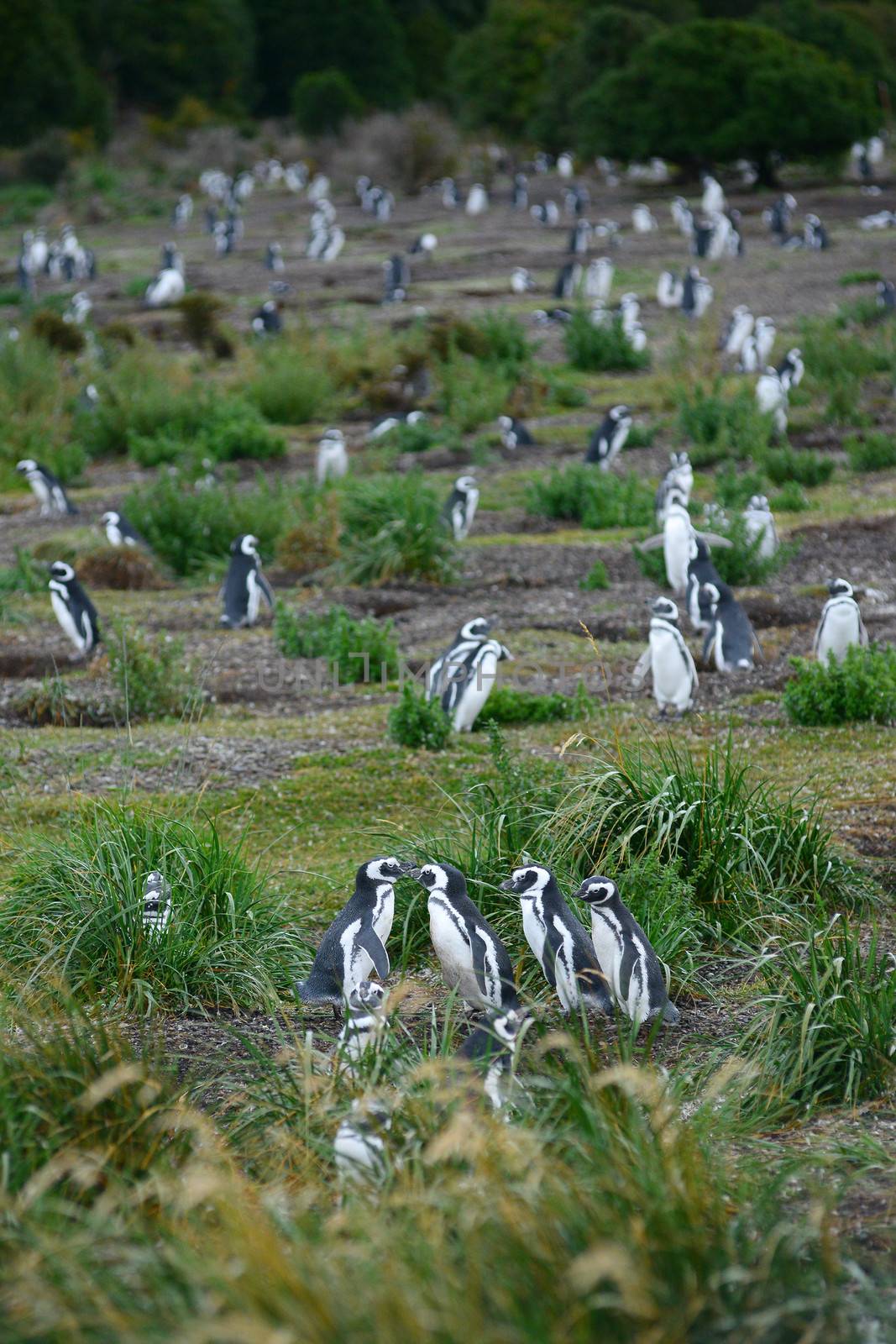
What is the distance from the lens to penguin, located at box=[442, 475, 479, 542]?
11.7m

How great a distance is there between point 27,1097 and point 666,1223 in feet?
5.12

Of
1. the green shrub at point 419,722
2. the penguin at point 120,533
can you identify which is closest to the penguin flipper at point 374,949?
the green shrub at point 419,722

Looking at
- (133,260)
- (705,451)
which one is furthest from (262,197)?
(705,451)

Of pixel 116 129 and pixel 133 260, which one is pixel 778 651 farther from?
pixel 116 129

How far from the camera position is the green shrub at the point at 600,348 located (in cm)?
1898

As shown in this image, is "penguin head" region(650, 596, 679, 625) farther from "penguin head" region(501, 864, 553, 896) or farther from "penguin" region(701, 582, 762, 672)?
"penguin head" region(501, 864, 553, 896)

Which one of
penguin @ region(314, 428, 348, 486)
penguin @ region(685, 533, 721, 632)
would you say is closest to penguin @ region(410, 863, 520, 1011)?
penguin @ region(685, 533, 721, 632)

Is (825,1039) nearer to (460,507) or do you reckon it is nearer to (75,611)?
(75,611)

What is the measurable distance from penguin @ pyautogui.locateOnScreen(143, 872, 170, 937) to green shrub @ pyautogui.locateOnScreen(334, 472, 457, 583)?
242 inches

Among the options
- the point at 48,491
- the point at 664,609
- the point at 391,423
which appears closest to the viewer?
the point at 664,609

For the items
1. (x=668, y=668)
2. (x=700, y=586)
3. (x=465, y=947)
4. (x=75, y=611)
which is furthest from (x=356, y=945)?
(x=75, y=611)

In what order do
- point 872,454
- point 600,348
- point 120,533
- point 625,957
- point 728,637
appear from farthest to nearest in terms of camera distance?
point 600,348 → point 872,454 → point 120,533 → point 728,637 → point 625,957

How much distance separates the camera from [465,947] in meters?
4.59

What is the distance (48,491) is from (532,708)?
291 inches
